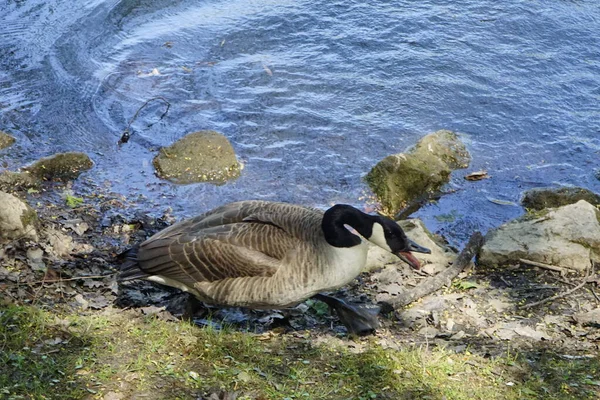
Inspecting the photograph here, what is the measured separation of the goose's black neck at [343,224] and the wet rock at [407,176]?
2858mm

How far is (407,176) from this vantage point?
363 inches

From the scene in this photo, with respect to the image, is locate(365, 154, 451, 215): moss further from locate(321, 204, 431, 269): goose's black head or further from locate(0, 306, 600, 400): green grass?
locate(0, 306, 600, 400): green grass

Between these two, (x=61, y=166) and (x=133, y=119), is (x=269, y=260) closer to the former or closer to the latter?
(x=61, y=166)

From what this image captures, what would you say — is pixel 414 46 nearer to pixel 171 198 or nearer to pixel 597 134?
pixel 597 134

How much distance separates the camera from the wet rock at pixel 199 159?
9.39 metres

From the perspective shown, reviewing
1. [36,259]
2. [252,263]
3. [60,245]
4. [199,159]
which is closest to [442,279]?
[252,263]

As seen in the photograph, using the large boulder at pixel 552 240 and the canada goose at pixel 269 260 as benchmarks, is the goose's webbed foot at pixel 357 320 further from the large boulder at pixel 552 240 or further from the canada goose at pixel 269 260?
the large boulder at pixel 552 240

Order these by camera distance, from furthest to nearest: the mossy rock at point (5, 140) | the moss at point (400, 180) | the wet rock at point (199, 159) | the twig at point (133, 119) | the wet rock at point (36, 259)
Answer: the twig at point (133, 119) < the mossy rock at point (5, 140) < the wet rock at point (199, 159) < the moss at point (400, 180) < the wet rock at point (36, 259)

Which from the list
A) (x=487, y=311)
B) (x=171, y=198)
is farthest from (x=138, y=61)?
(x=487, y=311)

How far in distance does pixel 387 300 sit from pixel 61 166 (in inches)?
183

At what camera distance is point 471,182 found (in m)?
9.70

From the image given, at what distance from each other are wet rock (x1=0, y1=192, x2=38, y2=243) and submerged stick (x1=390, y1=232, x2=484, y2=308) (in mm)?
3349

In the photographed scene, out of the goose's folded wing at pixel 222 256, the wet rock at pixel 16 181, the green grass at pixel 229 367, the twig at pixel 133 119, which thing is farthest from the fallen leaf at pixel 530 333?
the twig at pixel 133 119

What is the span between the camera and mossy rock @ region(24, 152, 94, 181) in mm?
8781
